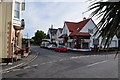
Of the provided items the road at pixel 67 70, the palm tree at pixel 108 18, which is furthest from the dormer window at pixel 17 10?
the palm tree at pixel 108 18

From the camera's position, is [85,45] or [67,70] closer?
[67,70]

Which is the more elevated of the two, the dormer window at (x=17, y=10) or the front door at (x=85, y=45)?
the dormer window at (x=17, y=10)

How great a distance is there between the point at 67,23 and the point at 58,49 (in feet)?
44.0

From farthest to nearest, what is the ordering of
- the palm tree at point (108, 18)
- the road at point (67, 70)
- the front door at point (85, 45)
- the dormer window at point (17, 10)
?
1. the front door at point (85, 45)
2. the dormer window at point (17, 10)
3. the road at point (67, 70)
4. the palm tree at point (108, 18)

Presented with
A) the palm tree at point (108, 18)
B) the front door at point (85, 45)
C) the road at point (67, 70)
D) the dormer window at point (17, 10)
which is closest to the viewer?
the palm tree at point (108, 18)

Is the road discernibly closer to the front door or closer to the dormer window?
the dormer window

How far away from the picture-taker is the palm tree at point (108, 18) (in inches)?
55.3

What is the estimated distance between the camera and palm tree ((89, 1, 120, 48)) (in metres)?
1.40

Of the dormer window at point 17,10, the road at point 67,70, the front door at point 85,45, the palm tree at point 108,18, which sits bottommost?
the road at point 67,70

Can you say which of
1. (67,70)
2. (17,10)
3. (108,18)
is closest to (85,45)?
(17,10)

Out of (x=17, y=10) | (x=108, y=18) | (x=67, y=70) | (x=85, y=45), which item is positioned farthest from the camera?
(x=85, y=45)

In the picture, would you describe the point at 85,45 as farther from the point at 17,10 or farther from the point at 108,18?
→ the point at 108,18

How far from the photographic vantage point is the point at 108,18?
5.05 ft

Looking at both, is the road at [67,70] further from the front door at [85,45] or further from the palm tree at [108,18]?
Answer: the front door at [85,45]
